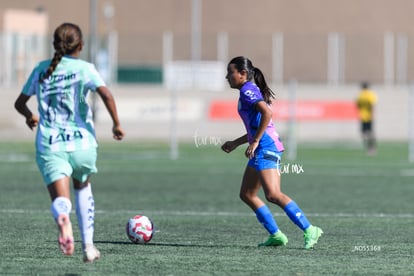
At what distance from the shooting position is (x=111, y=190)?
19.7 metres

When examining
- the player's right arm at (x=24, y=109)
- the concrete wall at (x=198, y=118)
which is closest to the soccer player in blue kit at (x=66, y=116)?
the player's right arm at (x=24, y=109)

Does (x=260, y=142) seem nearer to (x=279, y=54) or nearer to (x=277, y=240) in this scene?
(x=277, y=240)

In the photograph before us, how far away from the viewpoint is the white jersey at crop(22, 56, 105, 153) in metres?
9.41

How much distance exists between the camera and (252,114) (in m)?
11.4

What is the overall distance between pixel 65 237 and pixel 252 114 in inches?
116

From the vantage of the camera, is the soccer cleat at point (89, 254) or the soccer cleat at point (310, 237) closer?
the soccer cleat at point (89, 254)

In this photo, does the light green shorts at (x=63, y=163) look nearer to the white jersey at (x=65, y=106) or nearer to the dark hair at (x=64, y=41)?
the white jersey at (x=65, y=106)

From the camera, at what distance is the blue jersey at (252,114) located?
11.2 metres

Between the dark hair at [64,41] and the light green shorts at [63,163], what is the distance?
64 cm

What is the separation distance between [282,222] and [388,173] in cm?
1012

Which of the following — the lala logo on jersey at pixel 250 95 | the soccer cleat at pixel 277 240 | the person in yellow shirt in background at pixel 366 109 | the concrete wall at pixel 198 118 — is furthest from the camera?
the concrete wall at pixel 198 118

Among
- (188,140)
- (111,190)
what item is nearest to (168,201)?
(111,190)

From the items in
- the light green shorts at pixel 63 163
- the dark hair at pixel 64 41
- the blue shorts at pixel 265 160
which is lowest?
the blue shorts at pixel 265 160

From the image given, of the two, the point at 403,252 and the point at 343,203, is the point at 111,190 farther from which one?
the point at 403,252
